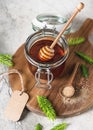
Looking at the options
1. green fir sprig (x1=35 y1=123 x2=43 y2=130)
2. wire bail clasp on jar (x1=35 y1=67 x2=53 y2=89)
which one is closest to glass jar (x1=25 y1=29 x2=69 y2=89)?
wire bail clasp on jar (x1=35 y1=67 x2=53 y2=89)

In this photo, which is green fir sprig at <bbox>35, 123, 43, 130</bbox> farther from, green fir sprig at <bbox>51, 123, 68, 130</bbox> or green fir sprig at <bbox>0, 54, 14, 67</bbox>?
green fir sprig at <bbox>0, 54, 14, 67</bbox>

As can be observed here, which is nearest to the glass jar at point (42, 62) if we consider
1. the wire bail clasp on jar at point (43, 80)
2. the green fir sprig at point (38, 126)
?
the wire bail clasp on jar at point (43, 80)

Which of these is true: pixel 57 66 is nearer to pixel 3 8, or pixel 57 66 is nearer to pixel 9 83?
pixel 9 83

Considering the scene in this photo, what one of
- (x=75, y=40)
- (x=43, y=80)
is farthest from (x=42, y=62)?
(x=75, y=40)

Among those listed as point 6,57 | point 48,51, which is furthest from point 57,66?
point 6,57

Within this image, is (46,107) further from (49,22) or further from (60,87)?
(49,22)

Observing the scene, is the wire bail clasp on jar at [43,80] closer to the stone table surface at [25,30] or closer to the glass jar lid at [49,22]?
the stone table surface at [25,30]
